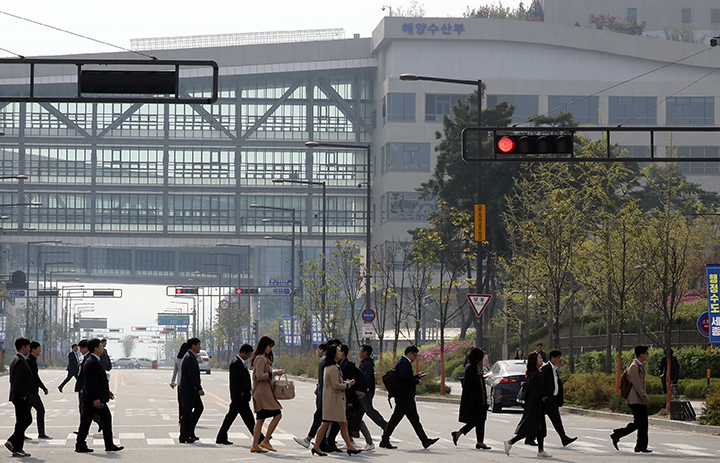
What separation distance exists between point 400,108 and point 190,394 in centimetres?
7868

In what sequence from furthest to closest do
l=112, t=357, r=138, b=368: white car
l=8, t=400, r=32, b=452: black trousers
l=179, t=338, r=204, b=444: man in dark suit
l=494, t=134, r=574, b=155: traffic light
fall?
1. l=112, t=357, r=138, b=368: white car
2. l=494, t=134, r=574, b=155: traffic light
3. l=179, t=338, r=204, b=444: man in dark suit
4. l=8, t=400, r=32, b=452: black trousers

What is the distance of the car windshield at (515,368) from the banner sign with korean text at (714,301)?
5.07m

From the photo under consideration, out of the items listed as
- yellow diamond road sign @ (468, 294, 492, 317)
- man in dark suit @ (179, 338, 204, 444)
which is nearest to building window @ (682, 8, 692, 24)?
yellow diamond road sign @ (468, 294, 492, 317)

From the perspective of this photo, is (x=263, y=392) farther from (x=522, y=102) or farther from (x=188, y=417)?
(x=522, y=102)

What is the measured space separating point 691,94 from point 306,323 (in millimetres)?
43140

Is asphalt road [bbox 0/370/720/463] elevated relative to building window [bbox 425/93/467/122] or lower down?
lower down

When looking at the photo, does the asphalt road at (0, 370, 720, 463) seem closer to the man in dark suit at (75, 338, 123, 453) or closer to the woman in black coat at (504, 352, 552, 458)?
the man in dark suit at (75, 338, 123, 453)

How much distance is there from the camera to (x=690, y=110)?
317ft

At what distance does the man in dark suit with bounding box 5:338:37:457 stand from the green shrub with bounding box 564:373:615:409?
56.6 ft

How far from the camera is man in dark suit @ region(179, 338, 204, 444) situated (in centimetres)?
1908

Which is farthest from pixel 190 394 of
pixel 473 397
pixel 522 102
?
pixel 522 102

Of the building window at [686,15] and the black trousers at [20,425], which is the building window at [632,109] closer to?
the building window at [686,15]

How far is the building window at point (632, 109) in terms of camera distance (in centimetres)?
9631

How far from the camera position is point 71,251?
11800 centimetres
